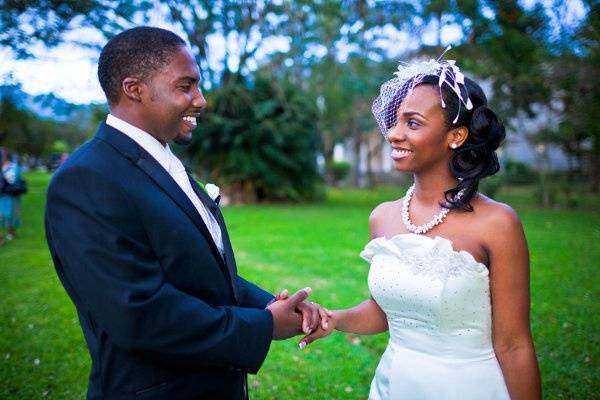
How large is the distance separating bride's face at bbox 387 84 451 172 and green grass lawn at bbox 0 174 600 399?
3.07m

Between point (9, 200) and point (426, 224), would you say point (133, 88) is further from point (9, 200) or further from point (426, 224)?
point (9, 200)

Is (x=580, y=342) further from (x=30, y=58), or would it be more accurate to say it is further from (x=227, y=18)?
(x=30, y=58)

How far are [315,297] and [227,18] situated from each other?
4.31 metres

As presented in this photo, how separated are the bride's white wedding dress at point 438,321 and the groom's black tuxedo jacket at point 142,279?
0.75m

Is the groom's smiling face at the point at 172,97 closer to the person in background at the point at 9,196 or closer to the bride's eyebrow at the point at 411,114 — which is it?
the bride's eyebrow at the point at 411,114

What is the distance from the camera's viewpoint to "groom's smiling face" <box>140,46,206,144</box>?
7.23ft

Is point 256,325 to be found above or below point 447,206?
below

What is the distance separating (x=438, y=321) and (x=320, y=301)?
4996 millimetres

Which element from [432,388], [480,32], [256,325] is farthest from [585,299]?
[256,325]

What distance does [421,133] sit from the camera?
8.05 feet

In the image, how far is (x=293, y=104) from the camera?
886 inches

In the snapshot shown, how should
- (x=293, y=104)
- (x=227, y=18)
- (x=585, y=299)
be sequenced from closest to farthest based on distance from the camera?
(x=227, y=18)
(x=585, y=299)
(x=293, y=104)

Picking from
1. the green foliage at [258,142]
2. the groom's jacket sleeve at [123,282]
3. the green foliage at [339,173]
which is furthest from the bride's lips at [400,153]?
the green foliage at [339,173]

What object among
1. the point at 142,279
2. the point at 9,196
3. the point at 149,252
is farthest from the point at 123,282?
the point at 9,196
